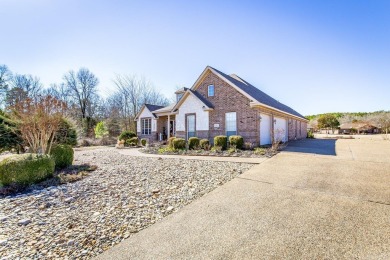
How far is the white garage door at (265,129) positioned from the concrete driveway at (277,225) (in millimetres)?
8944

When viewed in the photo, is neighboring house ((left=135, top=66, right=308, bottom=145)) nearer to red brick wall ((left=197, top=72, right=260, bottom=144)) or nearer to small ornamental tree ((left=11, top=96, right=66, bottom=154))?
red brick wall ((left=197, top=72, right=260, bottom=144))

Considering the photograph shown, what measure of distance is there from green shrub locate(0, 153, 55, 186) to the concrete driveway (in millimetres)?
5235

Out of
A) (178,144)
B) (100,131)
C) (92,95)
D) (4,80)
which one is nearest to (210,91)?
(178,144)

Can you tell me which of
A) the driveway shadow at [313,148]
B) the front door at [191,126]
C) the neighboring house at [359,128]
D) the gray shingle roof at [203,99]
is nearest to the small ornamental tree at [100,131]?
the front door at [191,126]

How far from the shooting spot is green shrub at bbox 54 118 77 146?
1199 cm

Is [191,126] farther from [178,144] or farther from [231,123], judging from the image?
[231,123]

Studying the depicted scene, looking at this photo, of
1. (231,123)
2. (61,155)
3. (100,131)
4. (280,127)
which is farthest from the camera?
(100,131)

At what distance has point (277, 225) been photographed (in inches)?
128

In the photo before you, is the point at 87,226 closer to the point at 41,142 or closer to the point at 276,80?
the point at 41,142

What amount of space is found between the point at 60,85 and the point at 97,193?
39.1 metres

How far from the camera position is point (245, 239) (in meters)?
2.89

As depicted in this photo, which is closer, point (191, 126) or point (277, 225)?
point (277, 225)

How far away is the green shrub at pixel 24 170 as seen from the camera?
5992mm

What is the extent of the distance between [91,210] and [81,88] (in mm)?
37437
